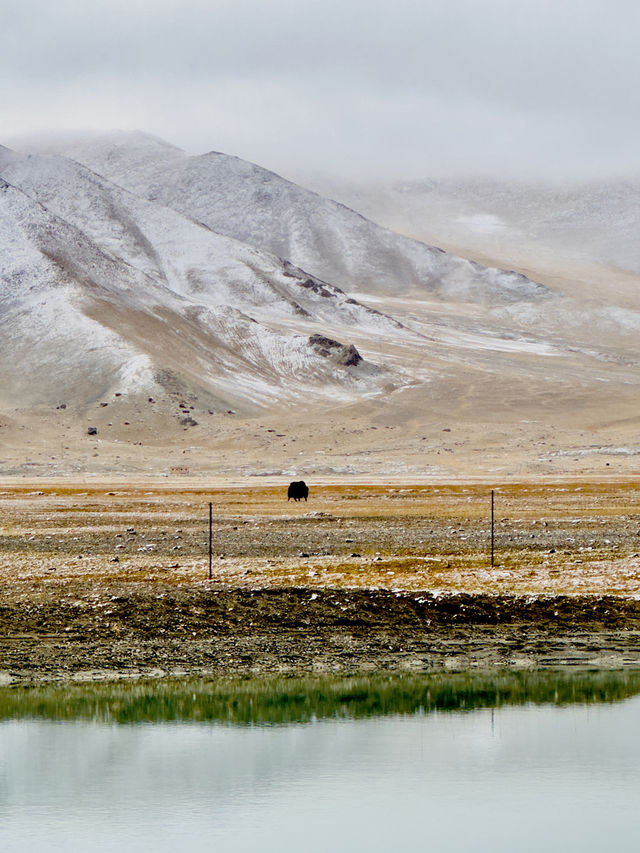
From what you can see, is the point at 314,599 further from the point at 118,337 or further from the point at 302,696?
the point at 118,337

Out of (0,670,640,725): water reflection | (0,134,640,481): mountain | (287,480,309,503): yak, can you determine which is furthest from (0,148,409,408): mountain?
(0,670,640,725): water reflection

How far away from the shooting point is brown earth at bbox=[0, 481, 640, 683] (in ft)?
70.7

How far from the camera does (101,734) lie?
705 inches

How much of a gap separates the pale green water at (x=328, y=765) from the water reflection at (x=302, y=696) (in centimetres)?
3

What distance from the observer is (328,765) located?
54.5 feet

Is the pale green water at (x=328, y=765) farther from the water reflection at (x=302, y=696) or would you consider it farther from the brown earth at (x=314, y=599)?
the brown earth at (x=314, y=599)

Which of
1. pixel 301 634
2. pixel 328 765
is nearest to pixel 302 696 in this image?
pixel 328 765

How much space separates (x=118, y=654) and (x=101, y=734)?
140 inches

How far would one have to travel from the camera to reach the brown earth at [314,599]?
21.6m

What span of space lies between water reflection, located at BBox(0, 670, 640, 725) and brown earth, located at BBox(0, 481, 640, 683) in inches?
25.0

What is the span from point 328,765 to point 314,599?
340 inches

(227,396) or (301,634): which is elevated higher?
(227,396)

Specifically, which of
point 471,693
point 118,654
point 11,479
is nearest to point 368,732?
point 471,693

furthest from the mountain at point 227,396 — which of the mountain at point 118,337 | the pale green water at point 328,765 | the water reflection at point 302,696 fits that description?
the pale green water at point 328,765
